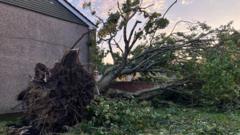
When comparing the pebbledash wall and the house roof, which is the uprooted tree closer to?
the house roof

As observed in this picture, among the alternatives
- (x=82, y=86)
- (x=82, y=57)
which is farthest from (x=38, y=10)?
(x=82, y=86)

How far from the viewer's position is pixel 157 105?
594 inches

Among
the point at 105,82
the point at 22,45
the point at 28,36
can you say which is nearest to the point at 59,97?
the point at 22,45

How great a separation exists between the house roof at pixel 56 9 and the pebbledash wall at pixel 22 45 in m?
0.20

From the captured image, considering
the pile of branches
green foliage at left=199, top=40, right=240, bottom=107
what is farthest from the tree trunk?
the pile of branches

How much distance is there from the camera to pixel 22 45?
45.6 feet

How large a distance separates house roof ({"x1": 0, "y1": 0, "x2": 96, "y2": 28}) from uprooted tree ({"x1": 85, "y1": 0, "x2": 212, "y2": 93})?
5.09 feet

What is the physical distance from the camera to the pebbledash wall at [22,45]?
13.0 meters

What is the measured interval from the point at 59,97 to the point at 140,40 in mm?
7437

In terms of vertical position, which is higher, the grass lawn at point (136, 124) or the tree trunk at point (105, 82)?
the tree trunk at point (105, 82)

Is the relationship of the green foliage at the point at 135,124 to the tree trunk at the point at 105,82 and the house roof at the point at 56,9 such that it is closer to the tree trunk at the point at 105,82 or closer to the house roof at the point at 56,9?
the tree trunk at the point at 105,82

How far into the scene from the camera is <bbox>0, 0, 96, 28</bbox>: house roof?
47.3 ft

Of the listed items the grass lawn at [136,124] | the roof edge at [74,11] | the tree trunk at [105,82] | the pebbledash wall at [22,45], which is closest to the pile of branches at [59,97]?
the grass lawn at [136,124]

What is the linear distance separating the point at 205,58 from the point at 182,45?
1.28 m
